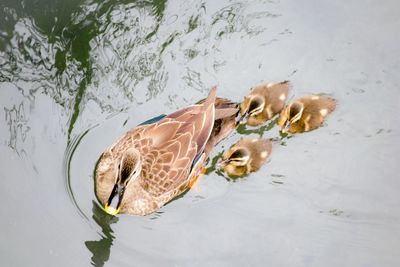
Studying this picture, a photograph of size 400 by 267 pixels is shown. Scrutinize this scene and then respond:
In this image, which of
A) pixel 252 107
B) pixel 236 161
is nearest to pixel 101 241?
pixel 236 161

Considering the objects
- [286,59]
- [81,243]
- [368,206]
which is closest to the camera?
[81,243]

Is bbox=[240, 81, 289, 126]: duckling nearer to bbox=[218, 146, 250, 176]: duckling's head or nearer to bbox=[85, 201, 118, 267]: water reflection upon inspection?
bbox=[218, 146, 250, 176]: duckling's head

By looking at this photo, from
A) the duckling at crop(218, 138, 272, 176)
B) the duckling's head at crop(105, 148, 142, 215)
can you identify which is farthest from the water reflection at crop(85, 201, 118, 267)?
the duckling at crop(218, 138, 272, 176)

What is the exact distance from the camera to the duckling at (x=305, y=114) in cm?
356

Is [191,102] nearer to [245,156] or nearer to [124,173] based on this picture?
[245,156]

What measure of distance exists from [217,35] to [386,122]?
3.94 feet

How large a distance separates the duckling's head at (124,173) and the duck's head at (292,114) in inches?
38.0

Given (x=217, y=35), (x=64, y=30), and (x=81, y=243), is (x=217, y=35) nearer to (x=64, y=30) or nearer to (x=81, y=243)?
(x=64, y=30)

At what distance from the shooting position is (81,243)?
3.43 m

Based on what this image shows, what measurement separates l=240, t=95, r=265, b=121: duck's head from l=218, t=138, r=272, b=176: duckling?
0.16 meters

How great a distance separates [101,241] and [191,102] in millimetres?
995

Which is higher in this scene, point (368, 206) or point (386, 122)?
point (386, 122)

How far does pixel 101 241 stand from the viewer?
3.45 metres

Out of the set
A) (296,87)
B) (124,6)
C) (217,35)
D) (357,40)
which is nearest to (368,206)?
(296,87)
